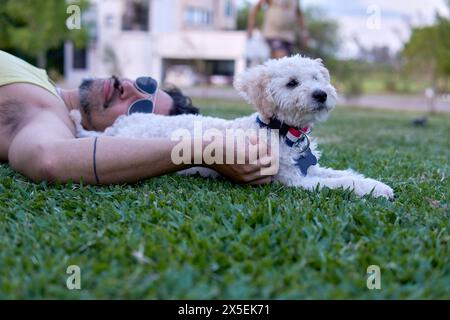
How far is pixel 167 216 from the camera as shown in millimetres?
2617

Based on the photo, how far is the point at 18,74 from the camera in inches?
156

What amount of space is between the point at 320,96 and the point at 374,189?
694mm

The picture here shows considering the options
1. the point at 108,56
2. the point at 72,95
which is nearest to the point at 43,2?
the point at 108,56

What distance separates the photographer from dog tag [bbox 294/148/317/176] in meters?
3.51

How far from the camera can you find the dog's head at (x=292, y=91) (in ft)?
11.4

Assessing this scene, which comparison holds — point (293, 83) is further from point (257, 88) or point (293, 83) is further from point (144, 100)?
point (144, 100)

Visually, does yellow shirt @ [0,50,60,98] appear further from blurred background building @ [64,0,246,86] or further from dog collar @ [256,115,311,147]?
blurred background building @ [64,0,246,86]

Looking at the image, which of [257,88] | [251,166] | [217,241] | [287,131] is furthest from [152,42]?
[217,241]

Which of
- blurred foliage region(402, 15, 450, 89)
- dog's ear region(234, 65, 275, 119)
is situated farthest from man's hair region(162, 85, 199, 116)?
blurred foliage region(402, 15, 450, 89)

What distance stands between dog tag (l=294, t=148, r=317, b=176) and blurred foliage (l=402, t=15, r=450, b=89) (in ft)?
39.3

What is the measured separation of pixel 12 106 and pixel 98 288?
227cm

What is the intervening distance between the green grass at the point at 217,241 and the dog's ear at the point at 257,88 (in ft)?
1.88

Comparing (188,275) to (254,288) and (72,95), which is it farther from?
(72,95)
